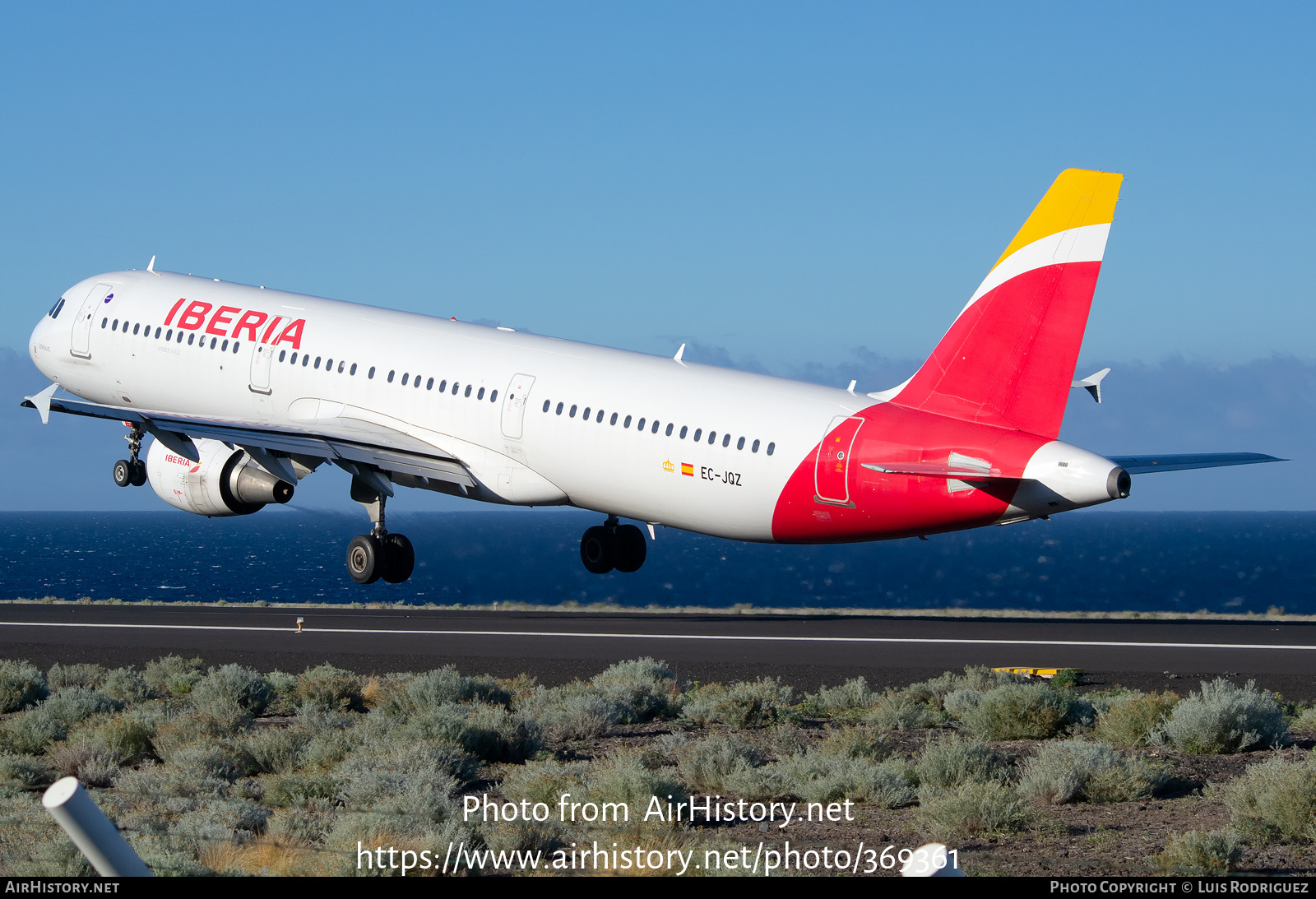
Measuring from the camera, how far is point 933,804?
16.1 meters

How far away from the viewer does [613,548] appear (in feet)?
107

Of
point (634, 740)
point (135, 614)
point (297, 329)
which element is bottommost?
point (135, 614)

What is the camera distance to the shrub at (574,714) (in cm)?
2333

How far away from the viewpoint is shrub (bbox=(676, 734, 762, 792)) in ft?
60.5

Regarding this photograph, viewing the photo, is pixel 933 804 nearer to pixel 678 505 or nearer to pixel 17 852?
pixel 17 852

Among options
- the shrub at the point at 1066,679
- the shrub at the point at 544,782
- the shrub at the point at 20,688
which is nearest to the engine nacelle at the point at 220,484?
the shrub at the point at 20,688

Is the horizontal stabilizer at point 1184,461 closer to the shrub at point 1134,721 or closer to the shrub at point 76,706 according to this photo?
the shrub at point 1134,721

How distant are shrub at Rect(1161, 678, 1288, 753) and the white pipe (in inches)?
691

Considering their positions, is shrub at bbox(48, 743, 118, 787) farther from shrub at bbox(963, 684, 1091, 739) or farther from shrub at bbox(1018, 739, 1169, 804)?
shrub at bbox(963, 684, 1091, 739)

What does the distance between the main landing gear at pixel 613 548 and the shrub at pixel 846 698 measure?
6.43 meters

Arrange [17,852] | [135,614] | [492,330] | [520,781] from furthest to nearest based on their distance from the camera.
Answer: [135,614]
[492,330]
[520,781]
[17,852]

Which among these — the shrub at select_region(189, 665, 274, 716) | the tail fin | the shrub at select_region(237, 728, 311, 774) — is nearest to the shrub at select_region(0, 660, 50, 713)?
the shrub at select_region(189, 665, 274, 716)
